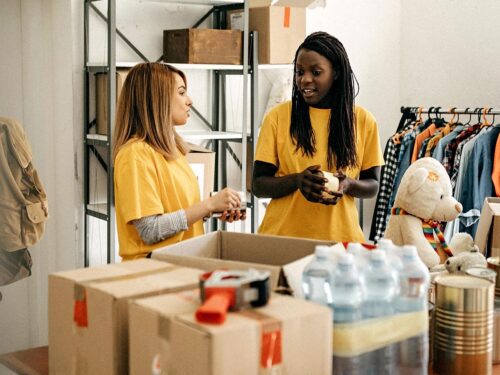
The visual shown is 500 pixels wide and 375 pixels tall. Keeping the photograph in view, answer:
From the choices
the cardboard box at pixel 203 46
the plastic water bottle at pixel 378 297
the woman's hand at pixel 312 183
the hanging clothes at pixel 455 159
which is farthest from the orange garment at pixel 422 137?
the plastic water bottle at pixel 378 297

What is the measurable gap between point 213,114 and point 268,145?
64.8 inches

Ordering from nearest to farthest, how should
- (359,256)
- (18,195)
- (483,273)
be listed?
(359,256) < (483,273) < (18,195)

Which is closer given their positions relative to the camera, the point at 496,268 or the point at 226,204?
the point at 496,268

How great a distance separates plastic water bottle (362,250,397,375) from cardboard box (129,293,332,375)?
0.41 ft

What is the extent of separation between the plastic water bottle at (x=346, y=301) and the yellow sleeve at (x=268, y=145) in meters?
1.15

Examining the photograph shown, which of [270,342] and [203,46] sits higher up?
[203,46]

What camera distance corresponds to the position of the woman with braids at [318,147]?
2383 mm

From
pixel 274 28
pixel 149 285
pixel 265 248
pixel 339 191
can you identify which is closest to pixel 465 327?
pixel 265 248

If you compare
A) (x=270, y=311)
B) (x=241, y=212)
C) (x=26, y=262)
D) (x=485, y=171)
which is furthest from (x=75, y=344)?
(x=485, y=171)

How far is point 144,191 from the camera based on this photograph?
84.9 inches

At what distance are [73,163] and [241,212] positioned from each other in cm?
144

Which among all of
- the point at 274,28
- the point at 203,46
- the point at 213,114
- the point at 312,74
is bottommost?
the point at 213,114

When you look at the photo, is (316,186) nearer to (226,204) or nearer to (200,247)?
(226,204)

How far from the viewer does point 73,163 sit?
353 cm
